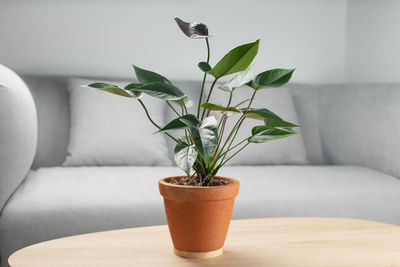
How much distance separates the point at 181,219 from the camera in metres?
0.71

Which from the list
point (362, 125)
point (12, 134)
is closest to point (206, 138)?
point (12, 134)

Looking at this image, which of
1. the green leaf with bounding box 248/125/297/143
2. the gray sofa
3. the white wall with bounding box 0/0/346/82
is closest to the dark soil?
the green leaf with bounding box 248/125/297/143

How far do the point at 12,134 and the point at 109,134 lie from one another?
21.7 inches

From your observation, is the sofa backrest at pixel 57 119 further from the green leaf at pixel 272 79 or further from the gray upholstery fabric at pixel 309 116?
the green leaf at pixel 272 79

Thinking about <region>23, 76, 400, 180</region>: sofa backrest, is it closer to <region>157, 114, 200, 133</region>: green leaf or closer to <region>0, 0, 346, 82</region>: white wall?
<region>0, 0, 346, 82</region>: white wall

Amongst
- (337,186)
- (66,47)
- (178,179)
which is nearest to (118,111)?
(66,47)

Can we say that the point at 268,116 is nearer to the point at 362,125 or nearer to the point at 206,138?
the point at 206,138

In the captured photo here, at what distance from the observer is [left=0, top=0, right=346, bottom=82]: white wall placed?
216cm

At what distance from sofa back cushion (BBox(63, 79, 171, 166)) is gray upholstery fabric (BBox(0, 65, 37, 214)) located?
1.20ft

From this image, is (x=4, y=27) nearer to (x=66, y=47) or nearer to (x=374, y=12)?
(x=66, y=47)

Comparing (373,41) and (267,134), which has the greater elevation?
(373,41)

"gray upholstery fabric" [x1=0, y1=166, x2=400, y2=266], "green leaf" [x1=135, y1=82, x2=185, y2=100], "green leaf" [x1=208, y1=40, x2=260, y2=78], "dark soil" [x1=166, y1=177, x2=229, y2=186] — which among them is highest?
"green leaf" [x1=208, y1=40, x2=260, y2=78]

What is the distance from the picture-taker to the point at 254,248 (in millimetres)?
794

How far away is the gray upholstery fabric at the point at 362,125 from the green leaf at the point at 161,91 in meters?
1.22
